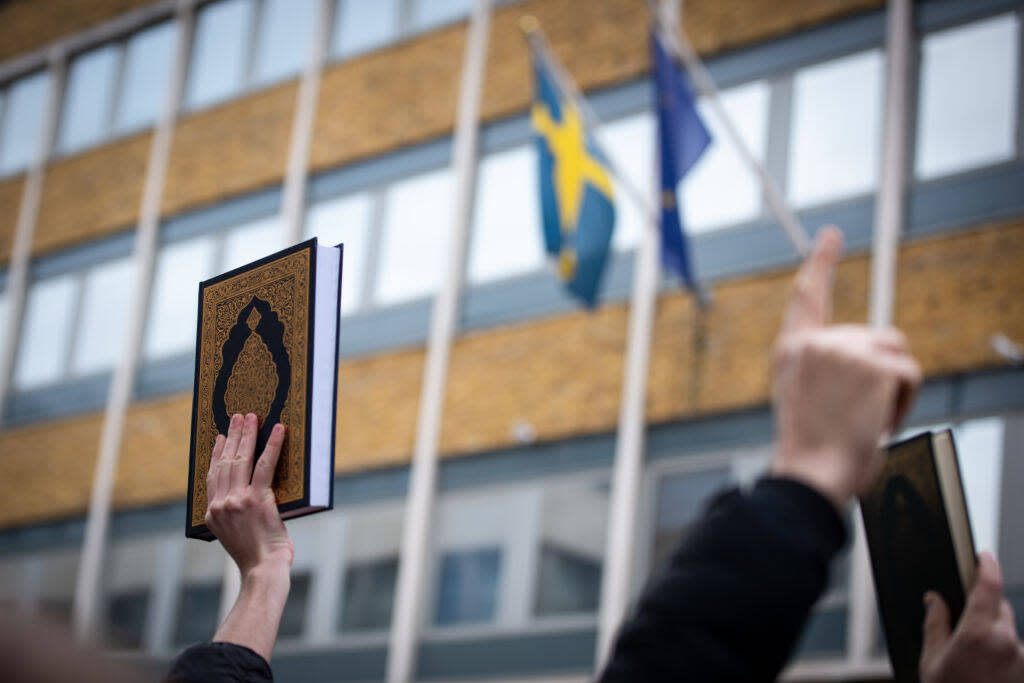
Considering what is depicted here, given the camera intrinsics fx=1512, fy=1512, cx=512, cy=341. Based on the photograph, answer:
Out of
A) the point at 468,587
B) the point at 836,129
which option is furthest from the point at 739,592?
the point at 468,587

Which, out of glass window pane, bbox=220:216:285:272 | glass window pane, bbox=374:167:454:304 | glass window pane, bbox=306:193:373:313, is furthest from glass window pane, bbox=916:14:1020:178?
glass window pane, bbox=220:216:285:272

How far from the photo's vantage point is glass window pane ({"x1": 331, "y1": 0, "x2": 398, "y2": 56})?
17781mm

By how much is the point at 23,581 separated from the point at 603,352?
8879 millimetres

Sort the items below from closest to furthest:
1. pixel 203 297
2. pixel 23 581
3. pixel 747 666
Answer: pixel 747 666 → pixel 203 297 → pixel 23 581

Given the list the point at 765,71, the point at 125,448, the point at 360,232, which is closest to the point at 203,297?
the point at 765,71

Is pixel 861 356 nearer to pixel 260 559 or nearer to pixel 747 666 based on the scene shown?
pixel 747 666

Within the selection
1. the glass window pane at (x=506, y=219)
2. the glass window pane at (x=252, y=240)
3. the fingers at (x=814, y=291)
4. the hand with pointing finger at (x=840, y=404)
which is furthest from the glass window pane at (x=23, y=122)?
the hand with pointing finger at (x=840, y=404)

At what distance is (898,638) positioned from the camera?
2.57 metres

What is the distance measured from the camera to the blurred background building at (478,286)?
1253cm

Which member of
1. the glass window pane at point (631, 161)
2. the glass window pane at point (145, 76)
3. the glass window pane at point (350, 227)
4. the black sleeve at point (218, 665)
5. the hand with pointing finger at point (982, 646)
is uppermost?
the glass window pane at point (145, 76)

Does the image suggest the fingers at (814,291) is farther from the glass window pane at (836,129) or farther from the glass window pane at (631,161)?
the glass window pane at (631,161)

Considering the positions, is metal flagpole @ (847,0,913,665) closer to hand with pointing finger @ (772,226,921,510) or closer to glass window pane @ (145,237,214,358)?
glass window pane @ (145,237,214,358)

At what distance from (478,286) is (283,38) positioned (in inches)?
210

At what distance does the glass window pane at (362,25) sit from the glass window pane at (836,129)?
5.79 m
